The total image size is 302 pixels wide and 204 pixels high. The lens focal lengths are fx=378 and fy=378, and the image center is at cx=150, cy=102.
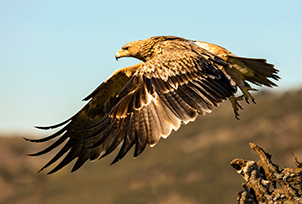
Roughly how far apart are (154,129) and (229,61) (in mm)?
2472

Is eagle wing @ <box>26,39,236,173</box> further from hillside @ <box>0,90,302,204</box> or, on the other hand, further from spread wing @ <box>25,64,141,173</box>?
hillside @ <box>0,90,302,204</box>

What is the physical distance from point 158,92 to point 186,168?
20529 mm

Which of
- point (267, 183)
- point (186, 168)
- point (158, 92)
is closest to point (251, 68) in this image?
point (158, 92)

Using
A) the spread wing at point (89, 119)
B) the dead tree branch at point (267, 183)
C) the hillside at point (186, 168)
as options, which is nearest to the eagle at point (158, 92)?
the spread wing at point (89, 119)

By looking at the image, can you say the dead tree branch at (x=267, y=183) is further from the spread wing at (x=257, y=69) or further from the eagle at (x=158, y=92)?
the spread wing at (x=257, y=69)

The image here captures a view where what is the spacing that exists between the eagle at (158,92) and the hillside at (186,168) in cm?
1548

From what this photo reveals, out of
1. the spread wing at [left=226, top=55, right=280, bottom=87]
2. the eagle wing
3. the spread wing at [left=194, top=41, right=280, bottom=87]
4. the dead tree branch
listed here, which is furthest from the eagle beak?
the dead tree branch

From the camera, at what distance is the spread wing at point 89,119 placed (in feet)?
22.9

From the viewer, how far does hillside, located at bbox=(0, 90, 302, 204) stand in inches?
922

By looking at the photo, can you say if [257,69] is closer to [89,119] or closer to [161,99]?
[161,99]

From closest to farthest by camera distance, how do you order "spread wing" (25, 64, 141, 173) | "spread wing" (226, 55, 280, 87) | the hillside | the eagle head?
"spread wing" (226, 55, 280, 87), "spread wing" (25, 64, 141, 173), the eagle head, the hillside

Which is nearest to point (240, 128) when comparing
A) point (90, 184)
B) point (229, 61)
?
point (90, 184)

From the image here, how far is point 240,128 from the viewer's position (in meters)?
27.9

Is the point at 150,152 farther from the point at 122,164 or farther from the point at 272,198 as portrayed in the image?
the point at 272,198
